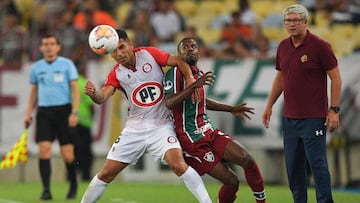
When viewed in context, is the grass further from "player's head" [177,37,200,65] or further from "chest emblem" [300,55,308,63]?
"player's head" [177,37,200,65]

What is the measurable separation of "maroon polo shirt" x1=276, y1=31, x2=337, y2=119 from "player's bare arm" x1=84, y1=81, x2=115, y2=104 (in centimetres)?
192

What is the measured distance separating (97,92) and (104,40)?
545 millimetres

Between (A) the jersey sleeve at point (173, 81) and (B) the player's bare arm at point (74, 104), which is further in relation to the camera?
(B) the player's bare arm at point (74, 104)

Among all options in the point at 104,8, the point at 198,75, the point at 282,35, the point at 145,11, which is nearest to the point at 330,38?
the point at 282,35

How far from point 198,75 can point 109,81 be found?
0.96 meters

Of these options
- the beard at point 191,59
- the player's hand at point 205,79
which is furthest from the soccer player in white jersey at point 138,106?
the player's hand at point 205,79

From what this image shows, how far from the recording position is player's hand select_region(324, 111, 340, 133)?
1066 cm

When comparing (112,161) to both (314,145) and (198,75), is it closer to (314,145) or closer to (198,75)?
(198,75)

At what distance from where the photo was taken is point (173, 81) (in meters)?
10.8

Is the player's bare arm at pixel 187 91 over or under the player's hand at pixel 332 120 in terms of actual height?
over

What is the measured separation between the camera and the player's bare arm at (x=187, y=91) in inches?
411

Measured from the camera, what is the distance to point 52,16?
73.5ft

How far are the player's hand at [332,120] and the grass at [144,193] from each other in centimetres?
315

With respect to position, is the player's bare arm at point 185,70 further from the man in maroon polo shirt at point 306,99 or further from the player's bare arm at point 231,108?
the man in maroon polo shirt at point 306,99
